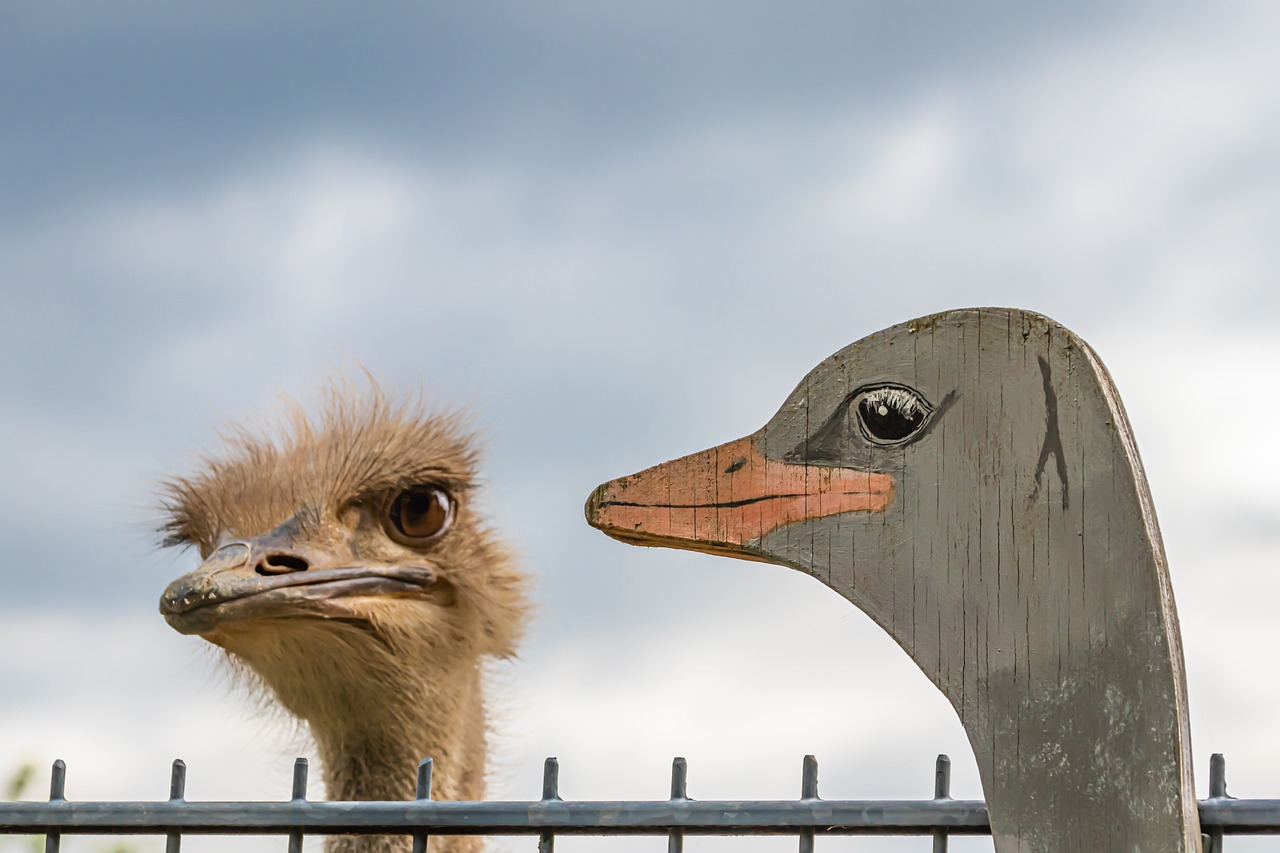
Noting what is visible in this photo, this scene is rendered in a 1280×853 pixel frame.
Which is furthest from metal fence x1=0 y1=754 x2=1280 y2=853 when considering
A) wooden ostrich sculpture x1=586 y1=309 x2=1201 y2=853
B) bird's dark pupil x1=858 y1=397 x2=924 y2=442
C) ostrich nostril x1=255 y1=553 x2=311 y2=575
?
ostrich nostril x1=255 y1=553 x2=311 y2=575

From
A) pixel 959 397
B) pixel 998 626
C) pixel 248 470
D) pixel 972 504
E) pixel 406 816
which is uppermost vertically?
pixel 248 470

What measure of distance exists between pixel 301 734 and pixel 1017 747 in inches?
161

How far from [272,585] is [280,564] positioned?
0.56 ft

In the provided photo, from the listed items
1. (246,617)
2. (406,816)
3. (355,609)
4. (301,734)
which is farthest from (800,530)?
(301,734)

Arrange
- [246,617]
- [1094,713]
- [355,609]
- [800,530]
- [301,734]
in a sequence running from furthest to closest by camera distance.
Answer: [301,734] < [355,609] < [246,617] < [800,530] < [1094,713]

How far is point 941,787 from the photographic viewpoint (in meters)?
2.86

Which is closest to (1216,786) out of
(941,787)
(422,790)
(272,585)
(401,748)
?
(941,787)

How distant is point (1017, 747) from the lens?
245 cm

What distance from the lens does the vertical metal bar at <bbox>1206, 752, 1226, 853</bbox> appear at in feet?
9.05

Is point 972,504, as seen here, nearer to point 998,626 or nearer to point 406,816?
point 998,626

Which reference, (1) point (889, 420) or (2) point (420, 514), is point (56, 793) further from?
(2) point (420, 514)

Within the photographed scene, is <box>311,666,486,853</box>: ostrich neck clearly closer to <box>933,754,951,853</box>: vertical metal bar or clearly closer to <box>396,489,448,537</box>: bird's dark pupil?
<box>396,489,448,537</box>: bird's dark pupil

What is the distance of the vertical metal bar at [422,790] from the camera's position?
3.02m

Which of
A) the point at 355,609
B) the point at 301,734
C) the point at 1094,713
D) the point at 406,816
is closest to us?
the point at 1094,713
